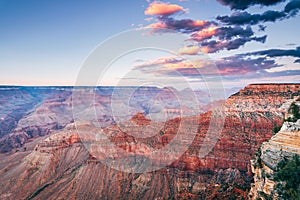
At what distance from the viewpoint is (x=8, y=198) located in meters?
66.4

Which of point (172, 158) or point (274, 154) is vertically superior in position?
point (274, 154)

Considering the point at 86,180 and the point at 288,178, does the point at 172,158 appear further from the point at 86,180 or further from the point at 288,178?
the point at 288,178

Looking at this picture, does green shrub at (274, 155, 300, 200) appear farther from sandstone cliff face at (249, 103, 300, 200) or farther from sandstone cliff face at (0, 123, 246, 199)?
sandstone cliff face at (0, 123, 246, 199)

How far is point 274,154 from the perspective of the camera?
20.5 m

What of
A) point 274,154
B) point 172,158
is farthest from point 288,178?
point 172,158

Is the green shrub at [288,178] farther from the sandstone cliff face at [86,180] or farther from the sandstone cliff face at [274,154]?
the sandstone cliff face at [86,180]

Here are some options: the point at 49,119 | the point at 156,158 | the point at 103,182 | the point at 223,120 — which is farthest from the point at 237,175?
the point at 49,119

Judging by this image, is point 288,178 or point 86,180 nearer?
point 288,178

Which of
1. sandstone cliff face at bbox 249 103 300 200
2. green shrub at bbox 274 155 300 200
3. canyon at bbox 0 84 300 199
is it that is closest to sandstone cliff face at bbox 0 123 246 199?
canyon at bbox 0 84 300 199

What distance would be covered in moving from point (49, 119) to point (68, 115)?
582 inches

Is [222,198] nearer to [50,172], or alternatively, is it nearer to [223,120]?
[223,120]

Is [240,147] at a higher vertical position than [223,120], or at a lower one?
lower

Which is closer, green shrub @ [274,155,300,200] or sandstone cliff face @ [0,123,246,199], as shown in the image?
green shrub @ [274,155,300,200]

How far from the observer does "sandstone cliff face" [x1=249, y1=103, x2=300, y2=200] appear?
1988cm
